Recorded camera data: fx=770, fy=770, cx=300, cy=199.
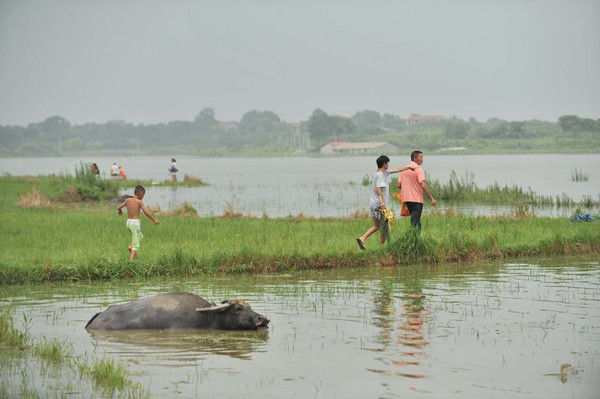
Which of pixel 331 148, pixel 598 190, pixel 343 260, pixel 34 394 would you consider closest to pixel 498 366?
pixel 34 394

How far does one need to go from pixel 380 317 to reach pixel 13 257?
7626 mm

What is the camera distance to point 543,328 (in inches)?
377

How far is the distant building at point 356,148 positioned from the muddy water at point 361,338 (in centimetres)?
15278

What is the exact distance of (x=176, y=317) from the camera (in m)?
9.85

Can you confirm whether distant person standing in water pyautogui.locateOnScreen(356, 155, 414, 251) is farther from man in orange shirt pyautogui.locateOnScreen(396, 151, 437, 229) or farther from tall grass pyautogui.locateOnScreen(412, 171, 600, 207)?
tall grass pyautogui.locateOnScreen(412, 171, 600, 207)

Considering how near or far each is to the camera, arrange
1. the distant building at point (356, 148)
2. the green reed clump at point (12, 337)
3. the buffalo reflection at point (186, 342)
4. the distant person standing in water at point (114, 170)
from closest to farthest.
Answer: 1. the buffalo reflection at point (186, 342)
2. the green reed clump at point (12, 337)
3. the distant person standing in water at point (114, 170)
4. the distant building at point (356, 148)

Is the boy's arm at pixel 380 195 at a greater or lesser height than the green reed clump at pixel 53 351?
greater

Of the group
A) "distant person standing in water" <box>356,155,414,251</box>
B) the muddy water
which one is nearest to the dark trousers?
"distant person standing in water" <box>356,155,414,251</box>

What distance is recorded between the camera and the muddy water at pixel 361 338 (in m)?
7.49

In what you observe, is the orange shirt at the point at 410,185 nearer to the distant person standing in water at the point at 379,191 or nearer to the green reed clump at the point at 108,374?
the distant person standing in water at the point at 379,191

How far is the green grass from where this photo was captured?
13898mm

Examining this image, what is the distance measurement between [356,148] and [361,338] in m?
177

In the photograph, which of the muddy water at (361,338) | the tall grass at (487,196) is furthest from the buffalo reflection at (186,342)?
the tall grass at (487,196)

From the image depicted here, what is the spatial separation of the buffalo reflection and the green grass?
4147 millimetres
